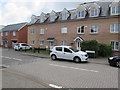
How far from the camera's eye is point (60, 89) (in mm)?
5844

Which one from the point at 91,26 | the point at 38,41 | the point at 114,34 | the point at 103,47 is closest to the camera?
the point at 103,47

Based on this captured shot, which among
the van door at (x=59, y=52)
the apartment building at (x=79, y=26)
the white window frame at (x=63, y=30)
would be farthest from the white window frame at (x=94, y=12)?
the van door at (x=59, y=52)

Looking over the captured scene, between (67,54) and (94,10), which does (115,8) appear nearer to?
(94,10)

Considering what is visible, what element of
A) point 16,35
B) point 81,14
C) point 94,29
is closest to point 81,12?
point 81,14

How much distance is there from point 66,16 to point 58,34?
430 cm

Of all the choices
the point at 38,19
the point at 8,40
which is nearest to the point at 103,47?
the point at 38,19

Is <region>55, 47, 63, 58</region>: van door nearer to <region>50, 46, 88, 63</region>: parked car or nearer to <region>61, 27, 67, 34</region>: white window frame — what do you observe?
<region>50, 46, 88, 63</region>: parked car

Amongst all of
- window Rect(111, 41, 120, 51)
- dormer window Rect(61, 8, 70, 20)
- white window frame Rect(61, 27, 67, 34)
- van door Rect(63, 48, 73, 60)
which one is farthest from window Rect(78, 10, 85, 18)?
van door Rect(63, 48, 73, 60)

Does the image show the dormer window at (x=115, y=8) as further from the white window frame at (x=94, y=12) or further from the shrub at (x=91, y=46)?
the shrub at (x=91, y=46)

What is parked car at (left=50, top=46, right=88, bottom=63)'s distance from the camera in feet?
45.1

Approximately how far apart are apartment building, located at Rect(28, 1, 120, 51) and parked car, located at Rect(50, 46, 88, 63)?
9556mm

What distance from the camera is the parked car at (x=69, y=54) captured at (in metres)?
13.8

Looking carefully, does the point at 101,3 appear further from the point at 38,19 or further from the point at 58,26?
the point at 38,19

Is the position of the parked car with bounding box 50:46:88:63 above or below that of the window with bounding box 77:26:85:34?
below
